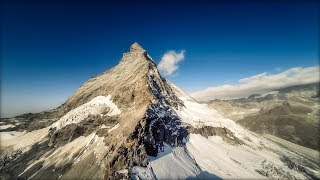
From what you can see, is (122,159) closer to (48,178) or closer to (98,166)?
(98,166)

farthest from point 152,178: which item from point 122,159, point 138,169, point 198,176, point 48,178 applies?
point 48,178

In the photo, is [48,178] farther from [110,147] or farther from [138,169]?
[138,169]

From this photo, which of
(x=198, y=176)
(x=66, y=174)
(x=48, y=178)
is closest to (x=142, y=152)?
(x=198, y=176)

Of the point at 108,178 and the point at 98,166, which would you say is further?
the point at 98,166

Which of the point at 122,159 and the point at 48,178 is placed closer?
the point at 122,159

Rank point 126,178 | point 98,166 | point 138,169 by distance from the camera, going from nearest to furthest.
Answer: point 126,178 < point 138,169 < point 98,166

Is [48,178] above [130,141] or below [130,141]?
below

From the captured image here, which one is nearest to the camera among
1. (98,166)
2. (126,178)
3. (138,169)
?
(126,178)

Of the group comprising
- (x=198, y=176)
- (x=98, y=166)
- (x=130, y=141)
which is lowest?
(x=198, y=176)

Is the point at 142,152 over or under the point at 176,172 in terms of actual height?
over
